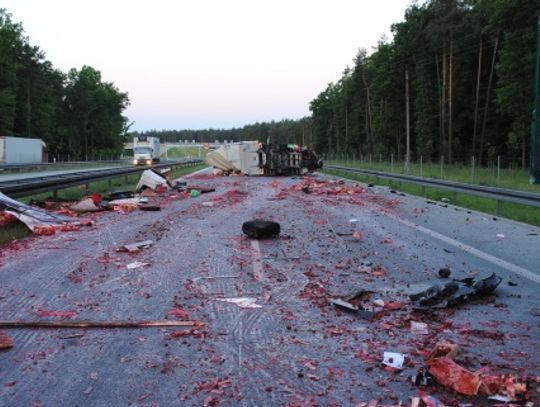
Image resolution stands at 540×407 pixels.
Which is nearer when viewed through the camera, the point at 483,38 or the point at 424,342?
the point at 424,342

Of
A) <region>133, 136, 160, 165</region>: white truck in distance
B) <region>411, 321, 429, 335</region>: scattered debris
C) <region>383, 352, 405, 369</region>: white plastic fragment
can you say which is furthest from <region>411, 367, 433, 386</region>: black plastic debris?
<region>133, 136, 160, 165</region>: white truck in distance

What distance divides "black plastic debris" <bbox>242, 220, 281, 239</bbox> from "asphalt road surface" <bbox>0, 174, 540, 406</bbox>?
Answer: 0.28 m

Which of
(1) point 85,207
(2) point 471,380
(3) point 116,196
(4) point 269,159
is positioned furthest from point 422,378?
(4) point 269,159

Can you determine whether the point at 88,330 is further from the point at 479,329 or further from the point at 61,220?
the point at 61,220

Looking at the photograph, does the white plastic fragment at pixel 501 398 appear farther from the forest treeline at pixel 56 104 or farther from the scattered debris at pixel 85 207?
the forest treeline at pixel 56 104

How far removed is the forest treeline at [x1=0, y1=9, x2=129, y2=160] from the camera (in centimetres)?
7075

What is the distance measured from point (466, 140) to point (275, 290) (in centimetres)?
6067

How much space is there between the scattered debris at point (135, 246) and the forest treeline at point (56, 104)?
64.2 m

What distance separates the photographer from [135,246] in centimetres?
886

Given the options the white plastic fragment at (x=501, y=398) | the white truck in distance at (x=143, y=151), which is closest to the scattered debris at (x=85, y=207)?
Answer: the white plastic fragment at (x=501, y=398)

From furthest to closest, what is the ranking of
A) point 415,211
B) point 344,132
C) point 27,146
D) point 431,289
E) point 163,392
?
point 344,132
point 27,146
point 415,211
point 431,289
point 163,392

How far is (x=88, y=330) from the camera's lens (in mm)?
4781

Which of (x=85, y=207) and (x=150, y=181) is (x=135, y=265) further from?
(x=150, y=181)

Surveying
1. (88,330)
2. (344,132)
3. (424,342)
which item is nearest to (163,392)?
(88,330)
